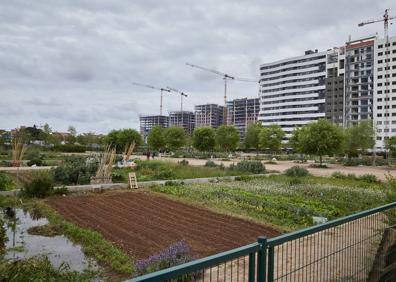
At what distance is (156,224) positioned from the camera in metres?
10.8

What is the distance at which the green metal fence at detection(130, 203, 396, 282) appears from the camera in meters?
3.10

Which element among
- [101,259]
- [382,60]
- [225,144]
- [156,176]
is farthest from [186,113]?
[101,259]

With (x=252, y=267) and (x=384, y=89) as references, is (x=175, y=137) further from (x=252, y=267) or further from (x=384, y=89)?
(x=384, y=89)

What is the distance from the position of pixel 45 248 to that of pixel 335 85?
386 ft

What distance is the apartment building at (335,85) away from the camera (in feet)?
365

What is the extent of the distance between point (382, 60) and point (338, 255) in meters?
108

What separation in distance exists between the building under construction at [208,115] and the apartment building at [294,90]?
52212 mm

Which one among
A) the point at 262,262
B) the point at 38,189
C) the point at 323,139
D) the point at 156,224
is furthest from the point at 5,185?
the point at 323,139

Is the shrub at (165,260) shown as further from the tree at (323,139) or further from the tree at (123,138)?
the tree at (123,138)

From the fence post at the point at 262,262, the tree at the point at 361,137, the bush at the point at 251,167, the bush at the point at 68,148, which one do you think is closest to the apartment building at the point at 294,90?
the tree at the point at 361,137

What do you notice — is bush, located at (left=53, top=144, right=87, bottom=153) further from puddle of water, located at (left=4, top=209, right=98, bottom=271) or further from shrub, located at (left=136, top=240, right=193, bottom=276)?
shrub, located at (left=136, top=240, right=193, bottom=276)

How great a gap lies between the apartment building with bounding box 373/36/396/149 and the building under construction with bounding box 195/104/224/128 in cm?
10251

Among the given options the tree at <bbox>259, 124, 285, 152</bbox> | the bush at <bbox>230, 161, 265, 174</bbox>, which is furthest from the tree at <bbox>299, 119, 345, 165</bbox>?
the bush at <bbox>230, 161, 265, 174</bbox>

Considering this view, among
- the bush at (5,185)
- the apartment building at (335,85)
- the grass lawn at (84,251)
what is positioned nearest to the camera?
the grass lawn at (84,251)
